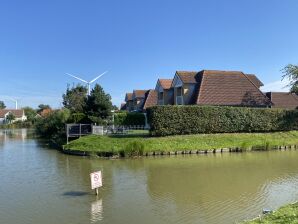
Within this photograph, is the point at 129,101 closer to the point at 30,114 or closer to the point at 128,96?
the point at 128,96

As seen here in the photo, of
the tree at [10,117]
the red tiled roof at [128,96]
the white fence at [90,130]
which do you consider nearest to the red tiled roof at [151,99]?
the red tiled roof at [128,96]

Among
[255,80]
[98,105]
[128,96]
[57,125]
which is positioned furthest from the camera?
[128,96]

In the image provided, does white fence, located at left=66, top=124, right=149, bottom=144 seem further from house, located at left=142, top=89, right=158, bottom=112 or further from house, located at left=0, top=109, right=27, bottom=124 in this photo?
house, located at left=0, top=109, right=27, bottom=124

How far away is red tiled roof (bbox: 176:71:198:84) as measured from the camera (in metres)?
45.8

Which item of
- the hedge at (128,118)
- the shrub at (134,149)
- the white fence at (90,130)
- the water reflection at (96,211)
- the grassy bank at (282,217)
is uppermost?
the hedge at (128,118)

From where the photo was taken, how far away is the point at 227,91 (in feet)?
147

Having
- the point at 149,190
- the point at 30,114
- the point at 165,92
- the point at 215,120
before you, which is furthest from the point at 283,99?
the point at 30,114

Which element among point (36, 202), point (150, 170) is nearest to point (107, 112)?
point (150, 170)

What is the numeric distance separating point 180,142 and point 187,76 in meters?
16.7

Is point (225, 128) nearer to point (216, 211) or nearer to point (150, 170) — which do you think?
point (150, 170)

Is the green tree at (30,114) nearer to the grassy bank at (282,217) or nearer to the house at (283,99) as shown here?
the house at (283,99)

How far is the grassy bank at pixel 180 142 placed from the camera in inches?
1180

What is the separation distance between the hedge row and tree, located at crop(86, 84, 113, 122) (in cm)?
756

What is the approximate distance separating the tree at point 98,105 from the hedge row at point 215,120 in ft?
24.8
